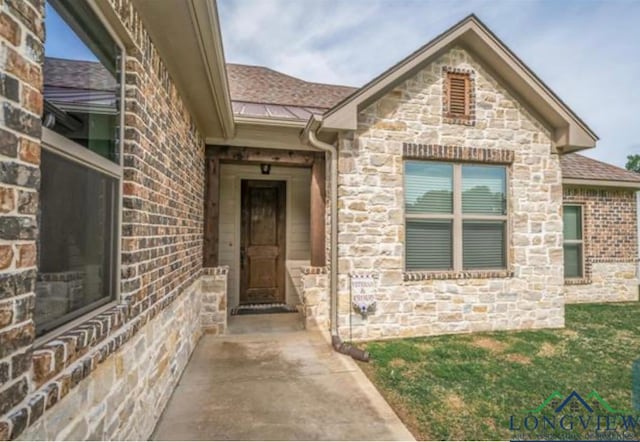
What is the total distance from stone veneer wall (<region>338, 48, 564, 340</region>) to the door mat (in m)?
1.82

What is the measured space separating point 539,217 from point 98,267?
571cm

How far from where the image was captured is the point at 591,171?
7367 millimetres

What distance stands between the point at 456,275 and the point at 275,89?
5.09 meters

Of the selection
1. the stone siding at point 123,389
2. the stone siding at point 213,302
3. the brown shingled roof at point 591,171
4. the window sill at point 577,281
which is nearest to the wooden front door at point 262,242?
the stone siding at point 213,302

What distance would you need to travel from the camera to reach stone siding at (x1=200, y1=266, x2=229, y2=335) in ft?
15.7

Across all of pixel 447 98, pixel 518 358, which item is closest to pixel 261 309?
pixel 518 358

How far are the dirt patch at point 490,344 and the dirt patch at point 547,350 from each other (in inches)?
15.7

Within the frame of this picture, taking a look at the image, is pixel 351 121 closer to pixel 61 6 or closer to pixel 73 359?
pixel 61 6

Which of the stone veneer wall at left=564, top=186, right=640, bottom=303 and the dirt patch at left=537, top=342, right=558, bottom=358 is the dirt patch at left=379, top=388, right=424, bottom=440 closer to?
the dirt patch at left=537, top=342, right=558, bottom=358

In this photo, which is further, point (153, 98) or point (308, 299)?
point (308, 299)

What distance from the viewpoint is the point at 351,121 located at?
14.1ft

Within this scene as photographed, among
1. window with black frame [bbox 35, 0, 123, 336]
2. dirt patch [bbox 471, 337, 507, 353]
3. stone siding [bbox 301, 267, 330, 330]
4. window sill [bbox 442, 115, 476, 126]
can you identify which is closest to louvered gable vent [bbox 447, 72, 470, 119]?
window sill [bbox 442, 115, 476, 126]

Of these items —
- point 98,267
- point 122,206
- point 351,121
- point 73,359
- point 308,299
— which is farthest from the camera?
point 308,299

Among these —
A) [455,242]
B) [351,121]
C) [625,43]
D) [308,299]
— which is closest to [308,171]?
[351,121]
